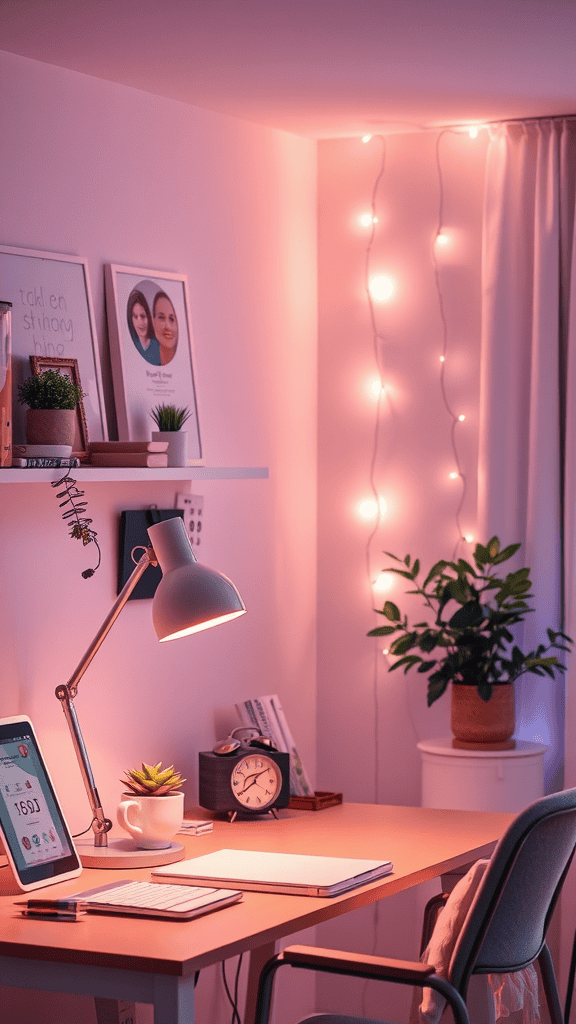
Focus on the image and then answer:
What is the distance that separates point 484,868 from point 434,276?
2.09 metres

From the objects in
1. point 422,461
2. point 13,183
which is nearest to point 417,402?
A: point 422,461

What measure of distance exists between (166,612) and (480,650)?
1346 millimetres

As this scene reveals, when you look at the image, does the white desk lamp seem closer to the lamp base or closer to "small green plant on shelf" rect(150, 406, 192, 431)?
the lamp base

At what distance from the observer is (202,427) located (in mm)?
3787

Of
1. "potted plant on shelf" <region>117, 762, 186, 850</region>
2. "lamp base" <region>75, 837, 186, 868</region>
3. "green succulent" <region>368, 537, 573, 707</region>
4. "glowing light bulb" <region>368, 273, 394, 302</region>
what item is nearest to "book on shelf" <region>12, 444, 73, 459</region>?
"potted plant on shelf" <region>117, 762, 186, 850</region>

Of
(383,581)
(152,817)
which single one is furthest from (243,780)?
(383,581)

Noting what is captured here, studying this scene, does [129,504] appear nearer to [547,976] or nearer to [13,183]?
[13,183]

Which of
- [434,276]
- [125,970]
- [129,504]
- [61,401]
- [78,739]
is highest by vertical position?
[434,276]

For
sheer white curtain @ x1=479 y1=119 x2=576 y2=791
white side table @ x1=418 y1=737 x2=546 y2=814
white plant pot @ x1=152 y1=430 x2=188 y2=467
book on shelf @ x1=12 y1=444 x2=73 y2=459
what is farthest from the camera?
sheer white curtain @ x1=479 y1=119 x2=576 y2=791

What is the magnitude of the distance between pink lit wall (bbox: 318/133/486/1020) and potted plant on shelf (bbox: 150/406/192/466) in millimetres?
988

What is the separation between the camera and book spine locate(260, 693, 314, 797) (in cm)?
365

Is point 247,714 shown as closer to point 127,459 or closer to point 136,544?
point 136,544

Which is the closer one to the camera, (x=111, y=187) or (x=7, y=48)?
(x=7, y=48)

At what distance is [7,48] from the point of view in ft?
10.1
